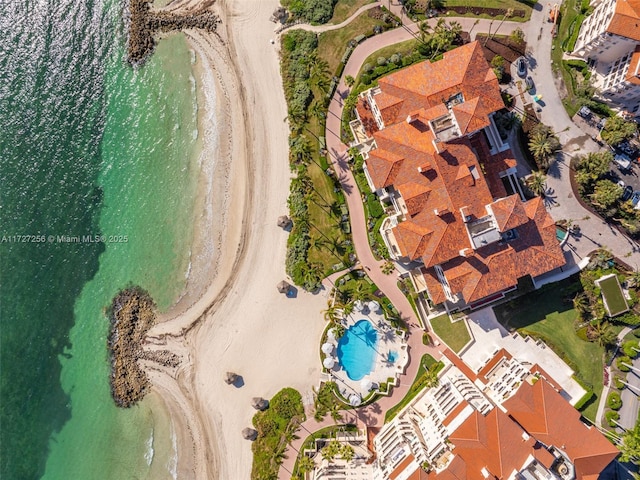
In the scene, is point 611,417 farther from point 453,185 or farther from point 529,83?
point 529,83

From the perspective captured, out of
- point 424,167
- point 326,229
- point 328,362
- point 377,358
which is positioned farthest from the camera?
point 326,229

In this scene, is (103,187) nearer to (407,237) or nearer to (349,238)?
(349,238)

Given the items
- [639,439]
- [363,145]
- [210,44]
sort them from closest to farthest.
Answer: [639,439] < [363,145] < [210,44]

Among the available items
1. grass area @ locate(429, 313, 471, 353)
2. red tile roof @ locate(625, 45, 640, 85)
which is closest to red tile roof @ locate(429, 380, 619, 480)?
grass area @ locate(429, 313, 471, 353)

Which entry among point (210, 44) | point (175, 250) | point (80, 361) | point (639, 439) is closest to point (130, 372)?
point (80, 361)

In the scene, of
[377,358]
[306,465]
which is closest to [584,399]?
[377,358]

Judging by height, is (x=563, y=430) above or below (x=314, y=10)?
below
